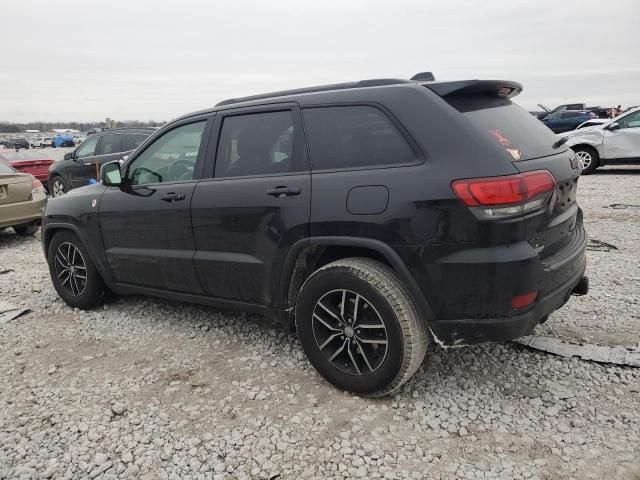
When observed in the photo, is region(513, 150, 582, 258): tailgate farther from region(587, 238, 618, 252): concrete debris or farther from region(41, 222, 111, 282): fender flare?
region(41, 222, 111, 282): fender flare

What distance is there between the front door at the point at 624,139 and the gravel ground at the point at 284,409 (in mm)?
8507

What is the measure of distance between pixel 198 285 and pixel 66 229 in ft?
5.95

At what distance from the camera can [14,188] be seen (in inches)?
296

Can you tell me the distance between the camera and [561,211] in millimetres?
2820

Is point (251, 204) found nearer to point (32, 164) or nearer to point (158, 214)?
point (158, 214)

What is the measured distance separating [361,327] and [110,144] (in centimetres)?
1049

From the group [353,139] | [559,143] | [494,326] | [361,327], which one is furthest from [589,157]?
[361,327]

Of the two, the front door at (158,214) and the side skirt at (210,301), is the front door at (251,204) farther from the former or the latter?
the front door at (158,214)

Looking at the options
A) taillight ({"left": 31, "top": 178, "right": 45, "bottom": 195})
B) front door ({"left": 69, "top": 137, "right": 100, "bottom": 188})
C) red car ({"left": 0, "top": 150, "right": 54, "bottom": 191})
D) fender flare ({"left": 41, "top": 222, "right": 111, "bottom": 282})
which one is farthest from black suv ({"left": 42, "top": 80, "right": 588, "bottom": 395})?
red car ({"left": 0, "top": 150, "right": 54, "bottom": 191})

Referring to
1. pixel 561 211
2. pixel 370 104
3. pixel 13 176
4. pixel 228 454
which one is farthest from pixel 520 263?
pixel 13 176

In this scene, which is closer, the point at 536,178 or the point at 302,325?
the point at 536,178

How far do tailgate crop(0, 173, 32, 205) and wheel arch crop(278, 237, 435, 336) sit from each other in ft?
20.2

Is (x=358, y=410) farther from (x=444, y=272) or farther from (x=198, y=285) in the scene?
(x=198, y=285)

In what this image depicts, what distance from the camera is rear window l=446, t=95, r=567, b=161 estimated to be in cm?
269
